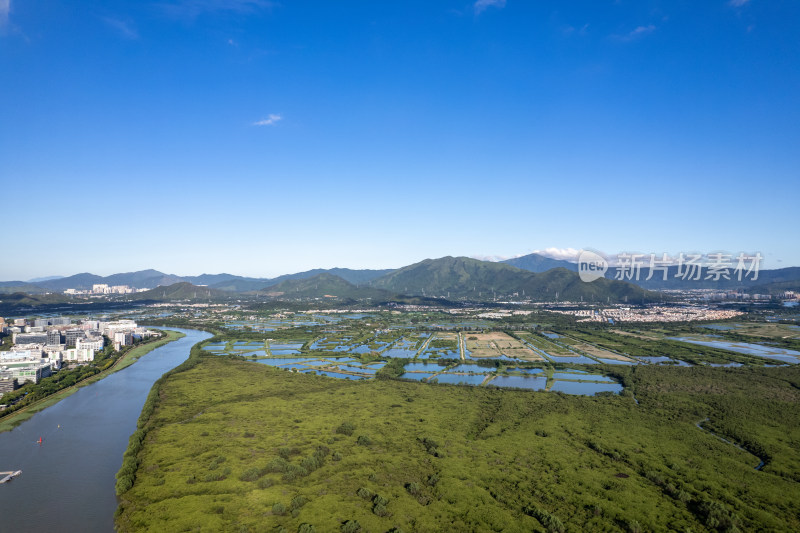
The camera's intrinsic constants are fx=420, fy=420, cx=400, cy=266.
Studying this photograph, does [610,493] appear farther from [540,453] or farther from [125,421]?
[125,421]

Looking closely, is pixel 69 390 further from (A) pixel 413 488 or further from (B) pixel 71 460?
(A) pixel 413 488

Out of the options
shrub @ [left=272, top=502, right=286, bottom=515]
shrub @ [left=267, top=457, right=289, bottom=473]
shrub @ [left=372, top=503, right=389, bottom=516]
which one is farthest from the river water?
shrub @ [left=372, top=503, right=389, bottom=516]

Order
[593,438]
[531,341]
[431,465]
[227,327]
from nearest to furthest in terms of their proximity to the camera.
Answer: [431,465] < [593,438] < [531,341] < [227,327]

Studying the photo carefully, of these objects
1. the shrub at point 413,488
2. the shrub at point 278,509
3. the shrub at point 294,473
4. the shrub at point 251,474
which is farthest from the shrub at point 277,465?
the shrub at point 413,488

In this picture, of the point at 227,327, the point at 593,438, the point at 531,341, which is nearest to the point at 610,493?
the point at 593,438

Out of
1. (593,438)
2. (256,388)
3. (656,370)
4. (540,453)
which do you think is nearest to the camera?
(540,453)
